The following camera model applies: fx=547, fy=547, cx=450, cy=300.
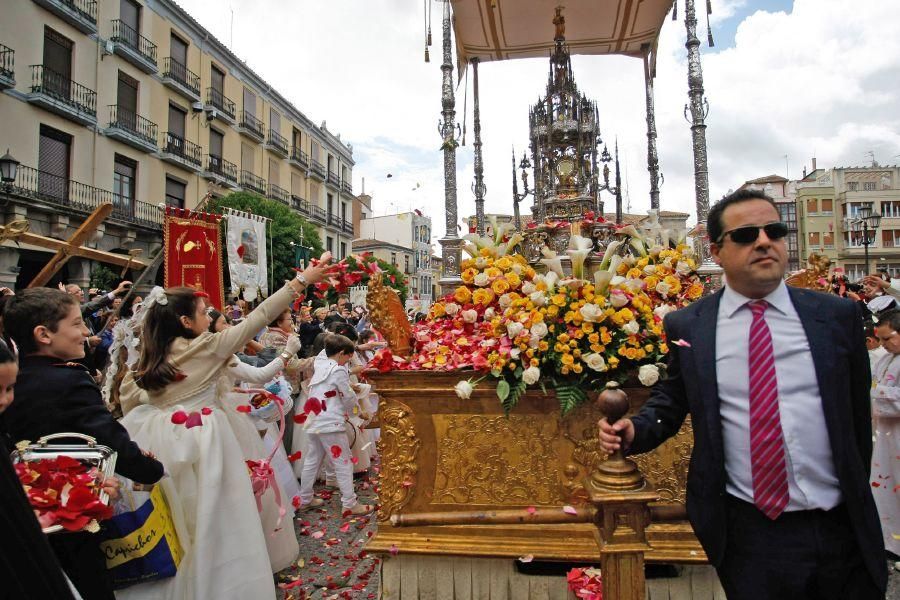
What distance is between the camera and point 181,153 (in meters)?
24.6

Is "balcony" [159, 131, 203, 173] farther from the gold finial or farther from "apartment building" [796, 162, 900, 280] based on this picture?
"apartment building" [796, 162, 900, 280]

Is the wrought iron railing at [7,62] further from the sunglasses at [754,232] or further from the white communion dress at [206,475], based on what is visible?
the sunglasses at [754,232]

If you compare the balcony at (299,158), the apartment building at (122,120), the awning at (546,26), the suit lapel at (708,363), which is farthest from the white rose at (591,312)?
the balcony at (299,158)

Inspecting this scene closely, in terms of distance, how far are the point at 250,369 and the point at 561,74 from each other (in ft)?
38.2

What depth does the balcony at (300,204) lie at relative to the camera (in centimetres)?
3397

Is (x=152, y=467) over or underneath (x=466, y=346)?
underneath

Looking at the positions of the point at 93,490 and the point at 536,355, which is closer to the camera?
the point at 93,490

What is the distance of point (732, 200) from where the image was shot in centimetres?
184

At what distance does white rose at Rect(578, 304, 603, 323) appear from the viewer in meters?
2.92

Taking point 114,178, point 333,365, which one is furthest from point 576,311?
point 114,178

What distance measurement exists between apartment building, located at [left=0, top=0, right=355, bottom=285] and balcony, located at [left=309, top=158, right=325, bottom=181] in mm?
3209

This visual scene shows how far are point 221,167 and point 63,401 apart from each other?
28.0 m

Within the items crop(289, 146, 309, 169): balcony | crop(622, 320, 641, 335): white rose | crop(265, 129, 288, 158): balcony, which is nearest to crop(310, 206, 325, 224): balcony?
crop(289, 146, 309, 169): balcony

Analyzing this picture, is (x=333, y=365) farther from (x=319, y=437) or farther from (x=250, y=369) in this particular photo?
(x=250, y=369)
